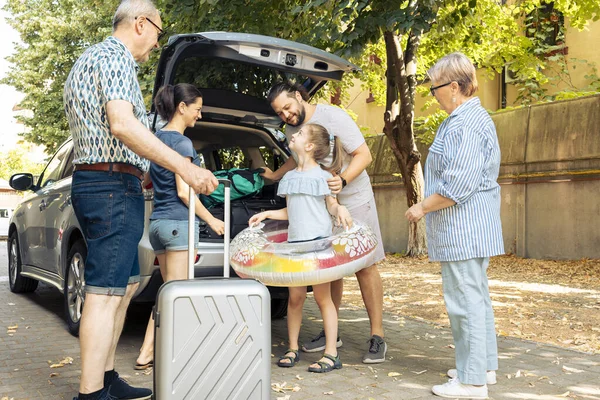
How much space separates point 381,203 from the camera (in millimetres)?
16281

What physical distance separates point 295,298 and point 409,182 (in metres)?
8.99

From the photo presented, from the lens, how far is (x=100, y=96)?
11.3 feet

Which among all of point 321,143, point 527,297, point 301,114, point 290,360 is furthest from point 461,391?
point 527,297

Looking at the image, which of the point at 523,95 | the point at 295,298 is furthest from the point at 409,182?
the point at 295,298

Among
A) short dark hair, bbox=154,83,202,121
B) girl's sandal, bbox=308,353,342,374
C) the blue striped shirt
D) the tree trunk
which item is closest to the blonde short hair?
the blue striped shirt

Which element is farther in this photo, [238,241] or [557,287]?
[557,287]

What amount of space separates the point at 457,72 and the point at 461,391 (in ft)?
6.14

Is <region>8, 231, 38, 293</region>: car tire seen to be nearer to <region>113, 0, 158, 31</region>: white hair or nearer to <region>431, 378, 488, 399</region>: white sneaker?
<region>113, 0, 158, 31</region>: white hair

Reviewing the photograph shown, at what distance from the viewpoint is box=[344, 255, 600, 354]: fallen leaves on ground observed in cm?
624

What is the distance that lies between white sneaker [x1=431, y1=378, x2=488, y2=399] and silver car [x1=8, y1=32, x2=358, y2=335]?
1.75 m

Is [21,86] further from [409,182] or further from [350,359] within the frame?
[350,359]

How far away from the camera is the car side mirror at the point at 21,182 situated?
712 cm

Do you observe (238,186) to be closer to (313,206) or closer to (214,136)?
(214,136)

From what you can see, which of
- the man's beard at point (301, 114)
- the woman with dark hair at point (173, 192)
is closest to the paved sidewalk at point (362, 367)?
the woman with dark hair at point (173, 192)
